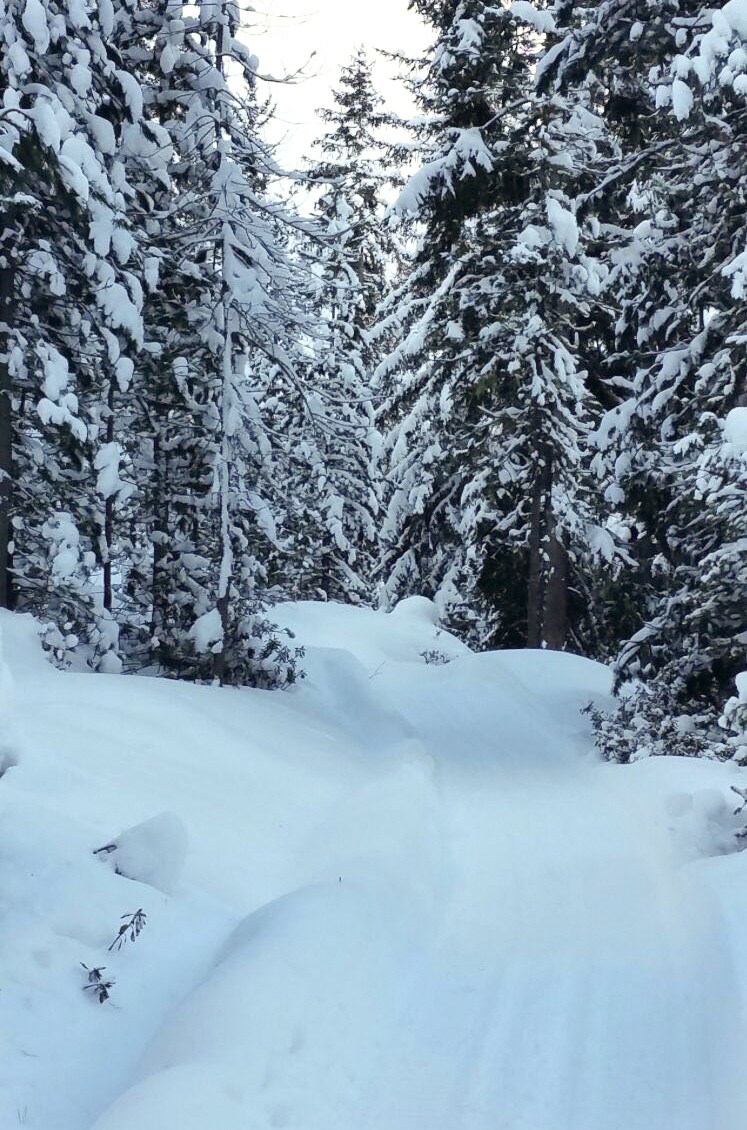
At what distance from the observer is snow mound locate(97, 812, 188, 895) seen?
258 inches

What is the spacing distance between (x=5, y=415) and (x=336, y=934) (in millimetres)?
7929

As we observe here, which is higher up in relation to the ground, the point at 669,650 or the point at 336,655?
the point at 669,650

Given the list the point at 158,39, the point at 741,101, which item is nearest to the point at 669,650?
the point at 741,101

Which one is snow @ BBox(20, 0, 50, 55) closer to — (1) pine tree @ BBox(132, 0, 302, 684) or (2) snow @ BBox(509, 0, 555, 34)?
(1) pine tree @ BBox(132, 0, 302, 684)

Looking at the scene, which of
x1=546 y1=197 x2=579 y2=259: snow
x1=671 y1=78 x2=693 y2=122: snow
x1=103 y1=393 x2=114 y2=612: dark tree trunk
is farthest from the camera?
x1=546 y1=197 x2=579 y2=259: snow

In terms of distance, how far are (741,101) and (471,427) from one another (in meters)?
9.77

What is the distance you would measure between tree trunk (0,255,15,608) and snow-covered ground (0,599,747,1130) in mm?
1125

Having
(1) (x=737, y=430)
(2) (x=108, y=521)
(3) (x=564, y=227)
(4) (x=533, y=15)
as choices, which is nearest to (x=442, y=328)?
(3) (x=564, y=227)

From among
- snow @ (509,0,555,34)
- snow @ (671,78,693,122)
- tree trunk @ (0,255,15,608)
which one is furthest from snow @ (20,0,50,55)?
snow @ (509,0,555,34)

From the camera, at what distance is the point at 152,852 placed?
6.61 m

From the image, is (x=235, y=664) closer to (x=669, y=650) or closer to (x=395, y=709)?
(x=395, y=709)

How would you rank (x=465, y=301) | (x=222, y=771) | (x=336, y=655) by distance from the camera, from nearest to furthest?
(x=222, y=771) < (x=336, y=655) < (x=465, y=301)

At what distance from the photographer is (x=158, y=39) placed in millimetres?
13516

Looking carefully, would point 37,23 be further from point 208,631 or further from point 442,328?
point 442,328
